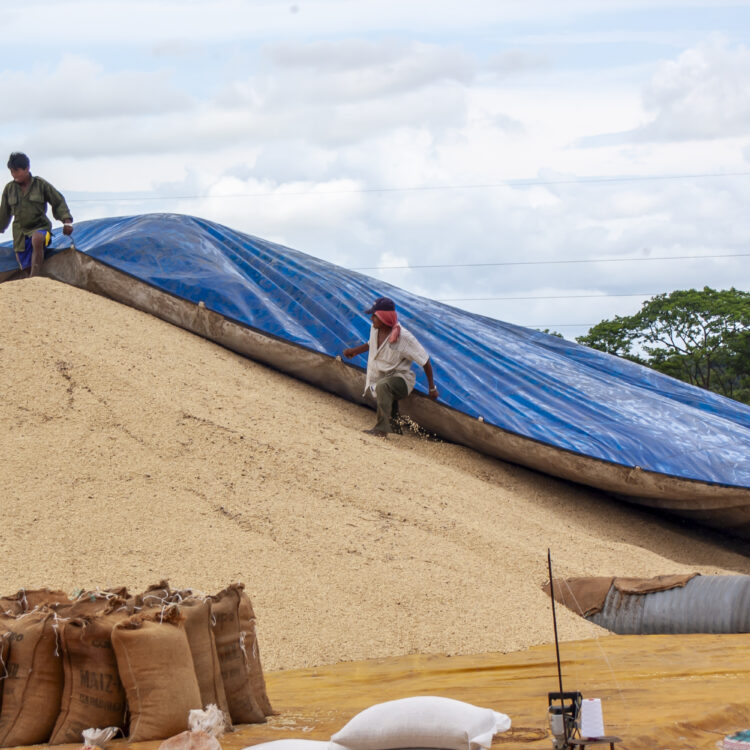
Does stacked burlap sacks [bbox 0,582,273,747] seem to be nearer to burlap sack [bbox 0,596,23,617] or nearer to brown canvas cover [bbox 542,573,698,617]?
burlap sack [bbox 0,596,23,617]

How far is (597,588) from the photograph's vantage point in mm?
4555

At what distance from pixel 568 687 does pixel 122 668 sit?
1.38 meters

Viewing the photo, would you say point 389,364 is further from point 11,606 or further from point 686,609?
point 11,606

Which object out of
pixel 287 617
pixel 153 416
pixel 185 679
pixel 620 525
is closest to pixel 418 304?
pixel 620 525

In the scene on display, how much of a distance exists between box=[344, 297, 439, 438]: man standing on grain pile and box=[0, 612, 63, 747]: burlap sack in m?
3.61

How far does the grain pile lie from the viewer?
4.09 meters

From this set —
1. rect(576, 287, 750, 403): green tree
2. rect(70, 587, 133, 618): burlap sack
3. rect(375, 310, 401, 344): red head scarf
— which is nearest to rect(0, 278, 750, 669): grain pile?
rect(375, 310, 401, 344): red head scarf

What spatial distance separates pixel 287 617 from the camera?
3961mm

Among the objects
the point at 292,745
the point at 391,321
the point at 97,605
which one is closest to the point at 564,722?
the point at 292,745

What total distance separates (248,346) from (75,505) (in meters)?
2.38

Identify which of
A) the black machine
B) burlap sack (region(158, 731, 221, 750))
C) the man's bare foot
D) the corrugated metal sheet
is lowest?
the corrugated metal sheet

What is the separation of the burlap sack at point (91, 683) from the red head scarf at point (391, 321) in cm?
378

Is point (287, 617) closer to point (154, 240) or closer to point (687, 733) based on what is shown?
point (687, 733)

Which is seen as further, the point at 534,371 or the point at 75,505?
the point at 534,371
